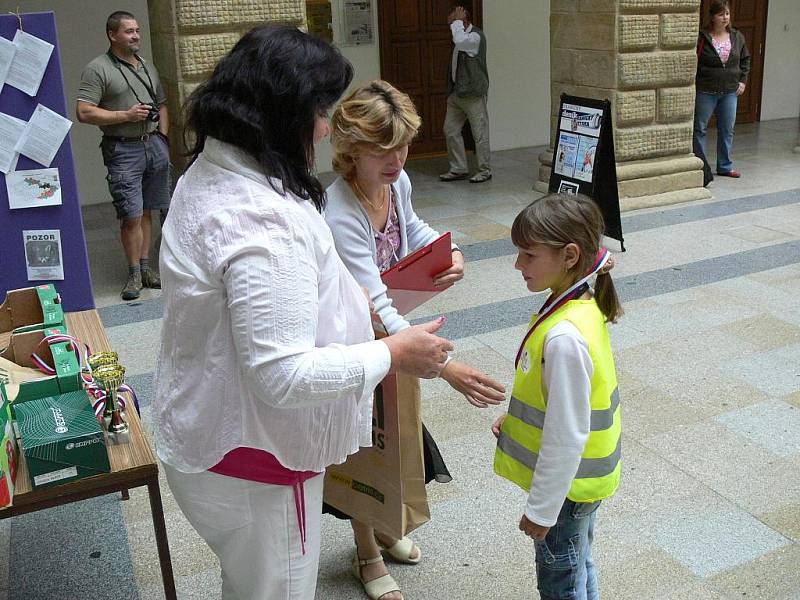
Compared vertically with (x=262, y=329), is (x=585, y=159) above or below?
below

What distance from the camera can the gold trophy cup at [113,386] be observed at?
7.63 feet

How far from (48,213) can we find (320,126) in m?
2.60

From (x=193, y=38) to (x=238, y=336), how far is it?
17.3ft

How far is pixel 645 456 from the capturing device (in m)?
3.67

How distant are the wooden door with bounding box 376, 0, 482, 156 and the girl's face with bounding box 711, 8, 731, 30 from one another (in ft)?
9.49

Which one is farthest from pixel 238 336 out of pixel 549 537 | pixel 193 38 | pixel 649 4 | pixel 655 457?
pixel 649 4

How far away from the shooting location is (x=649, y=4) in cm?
775

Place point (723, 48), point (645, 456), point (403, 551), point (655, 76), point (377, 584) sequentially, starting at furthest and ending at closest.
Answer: point (723, 48) < point (655, 76) < point (645, 456) < point (403, 551) < point (377, 584)

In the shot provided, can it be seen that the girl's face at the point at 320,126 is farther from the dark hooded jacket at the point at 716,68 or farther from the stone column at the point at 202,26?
the dark hooded jacket at the point at 716,68

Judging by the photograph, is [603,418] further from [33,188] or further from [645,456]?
[33,188]

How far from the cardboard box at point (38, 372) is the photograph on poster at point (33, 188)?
3.88ft

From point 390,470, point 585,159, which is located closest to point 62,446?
point 390,470

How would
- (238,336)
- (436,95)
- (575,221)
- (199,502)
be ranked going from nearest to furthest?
(238,336)
(199,502)
(575,221)
(436,95)

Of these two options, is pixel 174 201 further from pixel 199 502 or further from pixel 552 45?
pixel 552 45
